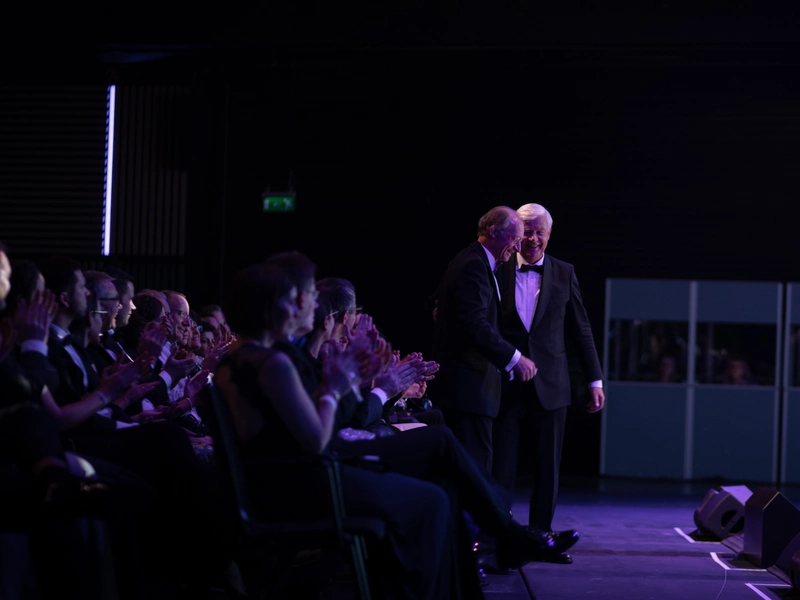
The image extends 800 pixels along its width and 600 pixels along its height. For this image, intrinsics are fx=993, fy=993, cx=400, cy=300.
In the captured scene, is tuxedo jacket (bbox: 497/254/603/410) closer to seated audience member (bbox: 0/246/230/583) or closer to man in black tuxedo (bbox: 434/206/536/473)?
man in black tuxedo (bbox: 434/206/536/473)

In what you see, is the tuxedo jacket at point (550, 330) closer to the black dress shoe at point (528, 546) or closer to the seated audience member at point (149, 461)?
the black dress shoe at point (528, 546)

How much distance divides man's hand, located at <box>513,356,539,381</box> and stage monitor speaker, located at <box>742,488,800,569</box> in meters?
1.25

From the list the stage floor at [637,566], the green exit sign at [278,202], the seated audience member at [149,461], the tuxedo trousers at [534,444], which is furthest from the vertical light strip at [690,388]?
the seated audience member at [149,461]

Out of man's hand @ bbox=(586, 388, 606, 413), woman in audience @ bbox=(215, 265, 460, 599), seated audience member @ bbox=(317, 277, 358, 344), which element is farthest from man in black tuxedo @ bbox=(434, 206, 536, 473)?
woman in audience @ bbox=(215, 265, 460, 599)

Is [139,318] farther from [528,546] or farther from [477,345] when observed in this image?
[528,546]

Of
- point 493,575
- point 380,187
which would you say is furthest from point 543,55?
point 493,575

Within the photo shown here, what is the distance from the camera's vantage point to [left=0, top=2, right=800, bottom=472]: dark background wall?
838 cm

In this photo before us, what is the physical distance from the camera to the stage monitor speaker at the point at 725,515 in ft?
17.1

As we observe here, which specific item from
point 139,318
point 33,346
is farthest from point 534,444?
point 33,346

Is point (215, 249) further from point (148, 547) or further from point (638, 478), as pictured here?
point (148, 547)

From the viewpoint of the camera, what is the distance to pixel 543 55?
816 cm

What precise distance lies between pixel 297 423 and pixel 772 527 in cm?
280

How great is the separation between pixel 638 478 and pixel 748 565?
3862 millimetres

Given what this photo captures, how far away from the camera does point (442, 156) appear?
8516 mm
